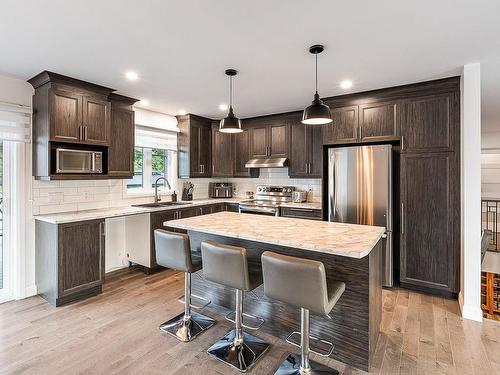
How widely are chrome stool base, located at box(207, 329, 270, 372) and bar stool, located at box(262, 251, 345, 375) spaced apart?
246 mm

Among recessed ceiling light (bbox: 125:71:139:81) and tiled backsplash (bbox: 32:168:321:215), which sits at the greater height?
recessed ceiling light (bbox: 125:71:139:81)

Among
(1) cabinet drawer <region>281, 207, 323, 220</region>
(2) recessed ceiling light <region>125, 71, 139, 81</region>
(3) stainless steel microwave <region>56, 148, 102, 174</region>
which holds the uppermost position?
(2) recessed ceiling light <region>125, 71, 139, 81</region>

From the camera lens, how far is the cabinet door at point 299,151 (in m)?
4.80

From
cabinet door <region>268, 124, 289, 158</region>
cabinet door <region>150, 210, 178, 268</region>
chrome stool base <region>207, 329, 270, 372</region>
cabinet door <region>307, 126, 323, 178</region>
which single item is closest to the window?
cabinet door <region>150, 210, 178, 268</region>

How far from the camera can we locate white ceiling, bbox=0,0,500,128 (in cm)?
195

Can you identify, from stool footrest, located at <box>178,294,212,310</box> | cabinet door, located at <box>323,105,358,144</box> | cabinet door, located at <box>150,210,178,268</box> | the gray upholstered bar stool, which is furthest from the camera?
cabinet door, located at <box>150,210,178,268</box>

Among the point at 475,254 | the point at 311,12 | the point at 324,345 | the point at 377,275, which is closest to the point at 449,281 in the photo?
the point at 475,254

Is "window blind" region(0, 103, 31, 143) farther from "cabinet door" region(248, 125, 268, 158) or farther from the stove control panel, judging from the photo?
the stove control panel

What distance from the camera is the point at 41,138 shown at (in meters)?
3.24

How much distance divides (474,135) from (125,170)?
4310 millimetres

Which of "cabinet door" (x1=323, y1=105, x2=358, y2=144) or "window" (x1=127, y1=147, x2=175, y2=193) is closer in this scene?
"cabinet door" (x1=323, y1=105, x2=358, y2=144)

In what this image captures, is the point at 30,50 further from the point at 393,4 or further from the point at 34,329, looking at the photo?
the point at 393,4

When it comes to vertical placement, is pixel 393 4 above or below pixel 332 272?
above

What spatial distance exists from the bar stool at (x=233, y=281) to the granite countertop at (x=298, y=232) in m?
0.21
